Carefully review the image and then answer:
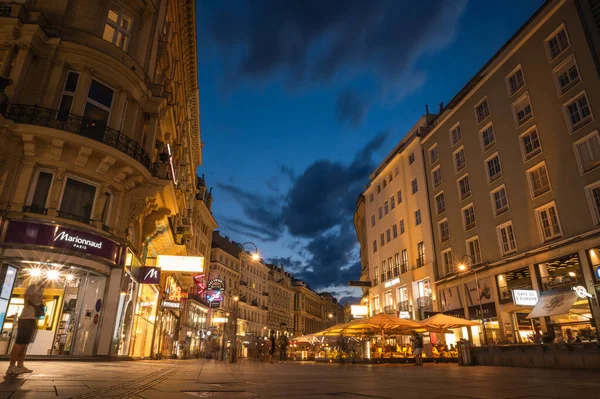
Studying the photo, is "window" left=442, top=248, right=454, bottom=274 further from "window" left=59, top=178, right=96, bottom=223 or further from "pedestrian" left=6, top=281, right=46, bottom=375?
"pedestrian" left=6, top=281, right=46, bottom=375

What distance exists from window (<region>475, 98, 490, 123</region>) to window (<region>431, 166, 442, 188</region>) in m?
6.28

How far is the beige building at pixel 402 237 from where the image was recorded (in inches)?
1468

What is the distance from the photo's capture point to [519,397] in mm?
4445

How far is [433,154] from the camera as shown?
127 feet

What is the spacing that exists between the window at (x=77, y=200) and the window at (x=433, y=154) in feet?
100

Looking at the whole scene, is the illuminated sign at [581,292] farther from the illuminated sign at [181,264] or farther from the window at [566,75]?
the illuminated sign at [181,264]

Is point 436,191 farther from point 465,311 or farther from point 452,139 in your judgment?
point 465,311

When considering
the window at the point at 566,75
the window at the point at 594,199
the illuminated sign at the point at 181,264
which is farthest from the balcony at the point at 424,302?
the illuminated sign at the point at 181,264

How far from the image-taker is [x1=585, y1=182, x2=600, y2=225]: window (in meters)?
21.1

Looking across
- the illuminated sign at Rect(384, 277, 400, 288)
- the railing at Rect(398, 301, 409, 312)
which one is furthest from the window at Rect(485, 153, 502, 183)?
the railing at Rect(398, 301, 409, 312)

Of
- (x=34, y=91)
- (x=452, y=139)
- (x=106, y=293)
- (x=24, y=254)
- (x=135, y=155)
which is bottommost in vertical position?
(x=106, y=293)

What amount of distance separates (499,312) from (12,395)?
29.0m

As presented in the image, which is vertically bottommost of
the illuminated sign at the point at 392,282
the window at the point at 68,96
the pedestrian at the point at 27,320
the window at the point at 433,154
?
the pedestrian at the point at 27,320

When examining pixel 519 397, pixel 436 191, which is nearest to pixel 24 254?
pixel 519 397
